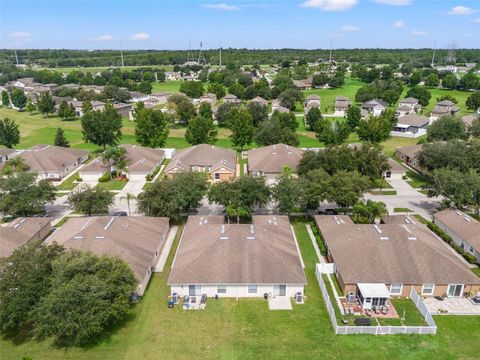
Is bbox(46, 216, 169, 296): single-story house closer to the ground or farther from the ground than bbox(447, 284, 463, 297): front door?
farther from the ground

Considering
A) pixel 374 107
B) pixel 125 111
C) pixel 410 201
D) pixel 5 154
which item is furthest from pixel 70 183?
pixel 374 107

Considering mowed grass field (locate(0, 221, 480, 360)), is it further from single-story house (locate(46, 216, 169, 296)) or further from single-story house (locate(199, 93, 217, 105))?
single-story house (locate(199, 93, 217, 105))

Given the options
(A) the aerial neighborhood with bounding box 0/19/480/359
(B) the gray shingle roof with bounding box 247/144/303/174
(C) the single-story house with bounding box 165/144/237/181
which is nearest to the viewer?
(A) the aerial neighborhood with bounding box 0/19/480/359

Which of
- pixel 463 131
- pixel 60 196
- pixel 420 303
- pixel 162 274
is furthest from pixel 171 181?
pixel 463 131

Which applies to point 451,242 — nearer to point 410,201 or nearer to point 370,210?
point 370,210

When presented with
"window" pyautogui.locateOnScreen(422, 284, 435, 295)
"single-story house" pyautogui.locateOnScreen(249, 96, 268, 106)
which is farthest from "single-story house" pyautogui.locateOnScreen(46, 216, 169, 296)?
"single-story house" pyautogui.locateOnScreen(249, 96, 268, 106)

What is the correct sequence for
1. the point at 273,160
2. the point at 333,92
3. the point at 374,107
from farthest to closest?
the point at 333,92, the point at 374,107, the point at 273,160
